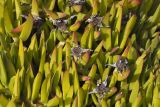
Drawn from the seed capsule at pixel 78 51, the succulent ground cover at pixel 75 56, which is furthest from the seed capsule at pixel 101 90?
the seed capsule at pixel 78 51

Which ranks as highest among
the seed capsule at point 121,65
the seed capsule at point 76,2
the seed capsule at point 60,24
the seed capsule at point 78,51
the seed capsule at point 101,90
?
the seed capsule at point 76,2

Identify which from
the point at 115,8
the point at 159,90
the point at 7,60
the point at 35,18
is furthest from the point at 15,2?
the point at 159,90

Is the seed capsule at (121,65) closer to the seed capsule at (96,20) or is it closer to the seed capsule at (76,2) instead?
the seed capsule at (96,20)

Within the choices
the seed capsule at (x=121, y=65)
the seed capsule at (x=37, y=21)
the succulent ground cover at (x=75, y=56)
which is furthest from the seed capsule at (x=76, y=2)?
the seed capsule at (x=121, y=65)

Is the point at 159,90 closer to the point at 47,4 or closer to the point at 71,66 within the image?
the point at 71,66

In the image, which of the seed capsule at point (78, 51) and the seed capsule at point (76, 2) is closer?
the seed capsule at point (78, 51)

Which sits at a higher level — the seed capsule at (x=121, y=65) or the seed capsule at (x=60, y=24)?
the seed capsule at (x=60, y=24)

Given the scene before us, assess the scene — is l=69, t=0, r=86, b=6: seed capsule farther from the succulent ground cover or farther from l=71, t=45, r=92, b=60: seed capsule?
l=71, t=45, r=92, b=60: seed capsule

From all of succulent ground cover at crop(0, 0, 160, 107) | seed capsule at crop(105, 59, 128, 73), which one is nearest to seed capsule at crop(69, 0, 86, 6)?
succulent ground cover at crop(0, 0, 160, 107)

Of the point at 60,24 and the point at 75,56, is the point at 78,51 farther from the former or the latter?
the point at 60,24
